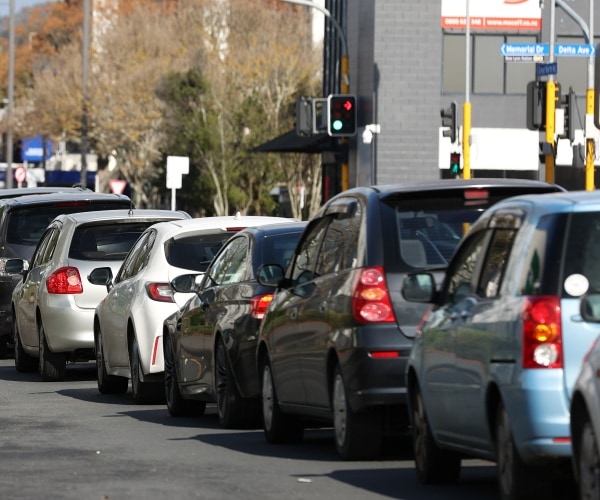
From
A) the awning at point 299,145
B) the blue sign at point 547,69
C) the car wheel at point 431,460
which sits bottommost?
the car wheel at point 431,460

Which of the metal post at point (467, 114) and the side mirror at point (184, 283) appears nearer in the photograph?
the side mirror at point (184, 283)

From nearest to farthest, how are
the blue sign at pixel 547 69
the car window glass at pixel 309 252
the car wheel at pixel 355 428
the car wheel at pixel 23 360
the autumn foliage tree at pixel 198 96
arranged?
the car wheel at pixel 355 428 < the car window glass at pixel 309 252 < the car wheel at pixel 23 360 < the blue sign at pixel 547 69 < the autumn foliage tree at pixel 198 96

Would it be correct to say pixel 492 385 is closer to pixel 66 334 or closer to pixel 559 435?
pixel 559 435

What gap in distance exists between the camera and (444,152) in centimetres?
5612

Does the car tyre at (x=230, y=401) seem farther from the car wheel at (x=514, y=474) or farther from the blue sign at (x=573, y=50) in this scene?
the blue sign at (x=573, y=50)

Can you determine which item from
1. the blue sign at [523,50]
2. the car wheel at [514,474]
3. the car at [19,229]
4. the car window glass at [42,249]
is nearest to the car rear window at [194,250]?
the car window glass at [42,249]

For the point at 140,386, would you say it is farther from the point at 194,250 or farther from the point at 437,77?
the point at 437,77

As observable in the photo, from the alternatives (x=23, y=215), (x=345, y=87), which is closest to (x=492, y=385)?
(x=23, y=215)

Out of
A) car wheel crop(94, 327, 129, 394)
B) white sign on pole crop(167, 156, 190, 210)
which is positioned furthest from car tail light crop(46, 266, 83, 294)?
white sign on pole crop(167, 156, 190, 210)

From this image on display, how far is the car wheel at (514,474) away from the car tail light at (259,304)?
4449 mm

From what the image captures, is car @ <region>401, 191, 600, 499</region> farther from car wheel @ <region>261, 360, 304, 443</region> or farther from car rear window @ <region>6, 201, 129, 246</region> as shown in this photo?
car rear window @ <region>6, 201, 129, 246</region>

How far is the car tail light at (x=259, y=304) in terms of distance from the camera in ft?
41.1

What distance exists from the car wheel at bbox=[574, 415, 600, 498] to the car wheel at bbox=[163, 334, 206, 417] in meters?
6.96

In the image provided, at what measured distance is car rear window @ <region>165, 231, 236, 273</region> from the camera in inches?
597
